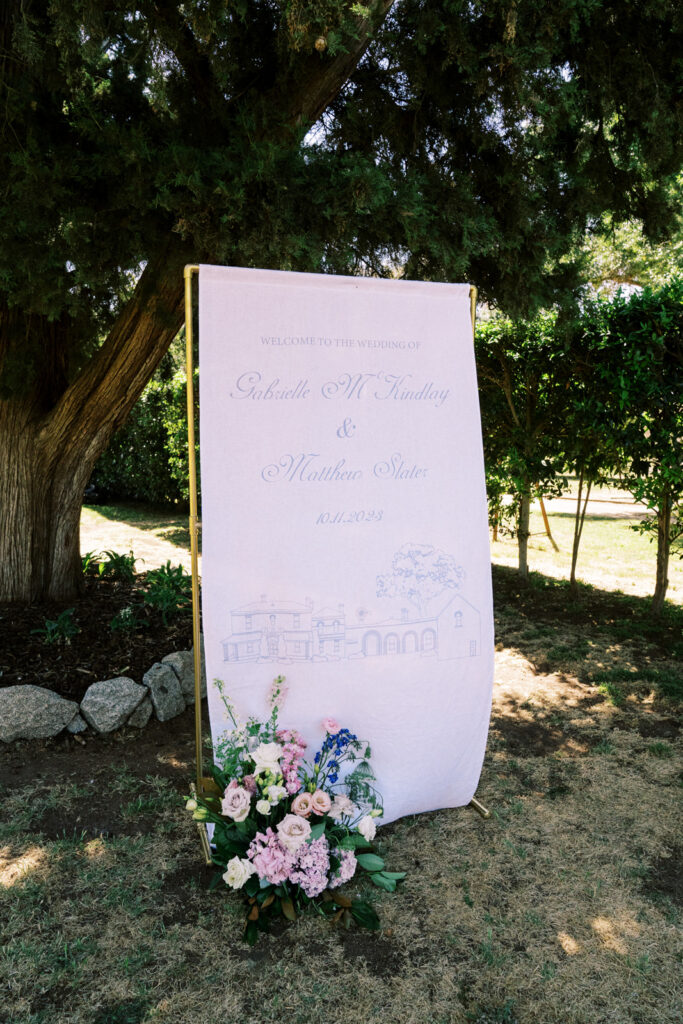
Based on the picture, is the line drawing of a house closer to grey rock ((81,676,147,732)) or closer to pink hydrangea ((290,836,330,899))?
pink hydrangea ((290,836,330,899))

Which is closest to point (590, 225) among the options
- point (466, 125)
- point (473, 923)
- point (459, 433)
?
point (466, 125)

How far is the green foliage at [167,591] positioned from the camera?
13.8 ft

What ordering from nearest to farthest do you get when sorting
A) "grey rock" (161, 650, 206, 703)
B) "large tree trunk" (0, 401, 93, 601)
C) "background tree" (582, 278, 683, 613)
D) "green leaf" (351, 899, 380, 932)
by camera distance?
1. "green leaf" (351, 899, 380, 932)
2. "grey rock" (161, 650, 206, 703)
3. "large tree trunk" (0, 401, 93, 601)
4. "background tree" (582, 278, 683, 613)

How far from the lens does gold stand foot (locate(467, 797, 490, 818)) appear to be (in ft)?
8.97

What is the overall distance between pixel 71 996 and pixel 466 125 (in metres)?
4.35

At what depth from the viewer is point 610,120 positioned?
4.07 m

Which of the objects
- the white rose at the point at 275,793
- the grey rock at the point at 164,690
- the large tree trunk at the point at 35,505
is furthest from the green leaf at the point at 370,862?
the large tree trunk at the point at 35,505

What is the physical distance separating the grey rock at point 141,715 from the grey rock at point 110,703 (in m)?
0.03

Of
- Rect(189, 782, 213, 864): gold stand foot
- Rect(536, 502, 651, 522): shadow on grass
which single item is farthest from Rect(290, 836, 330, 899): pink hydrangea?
Rect(536, 502, 651, 522): shadow on grass

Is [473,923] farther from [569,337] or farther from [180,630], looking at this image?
[569,337]

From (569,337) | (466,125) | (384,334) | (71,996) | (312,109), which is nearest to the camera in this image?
(71,996)

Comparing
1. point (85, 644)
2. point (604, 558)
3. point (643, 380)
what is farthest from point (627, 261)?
point (85, 644)

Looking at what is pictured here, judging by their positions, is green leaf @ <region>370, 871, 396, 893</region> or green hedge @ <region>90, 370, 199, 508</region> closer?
green leaf @ <region>370, 871, 396, 893</region>

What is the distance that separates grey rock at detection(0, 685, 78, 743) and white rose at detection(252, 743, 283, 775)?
4.57ft
